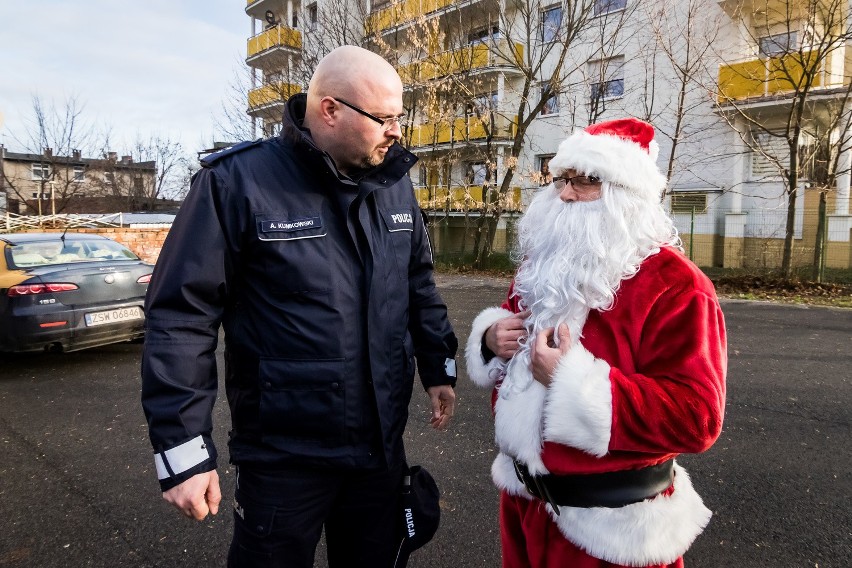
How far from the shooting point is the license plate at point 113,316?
6074 millimetres

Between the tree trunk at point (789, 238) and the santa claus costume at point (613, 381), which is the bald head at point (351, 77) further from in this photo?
the tree trunk at point (789, 238)

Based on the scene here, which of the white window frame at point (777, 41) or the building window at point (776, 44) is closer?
the building window at point (776, 44)

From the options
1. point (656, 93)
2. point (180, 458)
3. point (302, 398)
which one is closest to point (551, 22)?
point (656, 93)

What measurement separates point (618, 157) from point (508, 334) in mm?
649

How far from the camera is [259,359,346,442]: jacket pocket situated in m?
1.71

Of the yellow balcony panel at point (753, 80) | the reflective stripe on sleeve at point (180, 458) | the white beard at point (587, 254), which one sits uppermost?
the yellow balcony panel at point (753, 80)

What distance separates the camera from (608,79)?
57.1 ft

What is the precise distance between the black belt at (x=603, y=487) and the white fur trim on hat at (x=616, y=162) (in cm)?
84

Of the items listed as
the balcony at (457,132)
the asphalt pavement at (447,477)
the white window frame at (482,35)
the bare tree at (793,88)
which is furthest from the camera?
the balcony at (457,132)

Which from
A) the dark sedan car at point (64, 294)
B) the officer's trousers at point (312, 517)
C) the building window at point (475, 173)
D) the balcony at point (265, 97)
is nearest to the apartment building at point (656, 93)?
the balcony at point (265, 97)

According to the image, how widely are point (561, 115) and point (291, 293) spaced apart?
19.3 m

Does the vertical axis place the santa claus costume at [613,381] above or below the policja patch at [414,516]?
above

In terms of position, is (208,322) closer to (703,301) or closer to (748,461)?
(703,301)

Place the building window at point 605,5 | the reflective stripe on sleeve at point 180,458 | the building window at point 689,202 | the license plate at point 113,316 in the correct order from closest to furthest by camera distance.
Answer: the reflective stripe on sleeve at point 180,458 < the license plate at point 113,316 < the building window at point 605,5 < the building window at point 689,202
